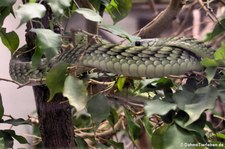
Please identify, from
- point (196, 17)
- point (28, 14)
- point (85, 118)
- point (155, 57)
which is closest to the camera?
point (28, 14)

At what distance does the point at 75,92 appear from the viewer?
0.62m

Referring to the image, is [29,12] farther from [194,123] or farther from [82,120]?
[82,120]

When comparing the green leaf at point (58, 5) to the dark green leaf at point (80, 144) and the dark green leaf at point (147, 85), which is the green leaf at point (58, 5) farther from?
the dark green leaf at point (80, 144)

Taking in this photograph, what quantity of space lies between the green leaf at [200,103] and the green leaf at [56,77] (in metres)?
0.20

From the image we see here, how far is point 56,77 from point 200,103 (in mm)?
227

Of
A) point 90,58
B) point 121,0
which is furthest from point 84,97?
point 121,0

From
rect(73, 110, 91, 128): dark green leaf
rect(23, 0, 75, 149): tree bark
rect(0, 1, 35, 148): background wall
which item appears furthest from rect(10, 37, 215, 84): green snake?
rect(0, 1, 35, 148): background wall

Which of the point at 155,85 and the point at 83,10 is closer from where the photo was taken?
the point at 83,10

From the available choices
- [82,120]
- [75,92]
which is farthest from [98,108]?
[82,120]

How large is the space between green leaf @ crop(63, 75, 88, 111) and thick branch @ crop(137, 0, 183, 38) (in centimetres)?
44

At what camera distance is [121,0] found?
0.97 metres

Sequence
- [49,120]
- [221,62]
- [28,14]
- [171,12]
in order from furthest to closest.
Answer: [171,12], [49,120], [221,62], [28,14]

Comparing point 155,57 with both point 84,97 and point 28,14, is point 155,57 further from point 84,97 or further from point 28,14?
point 28,14

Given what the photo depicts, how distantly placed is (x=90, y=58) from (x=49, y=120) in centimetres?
20
